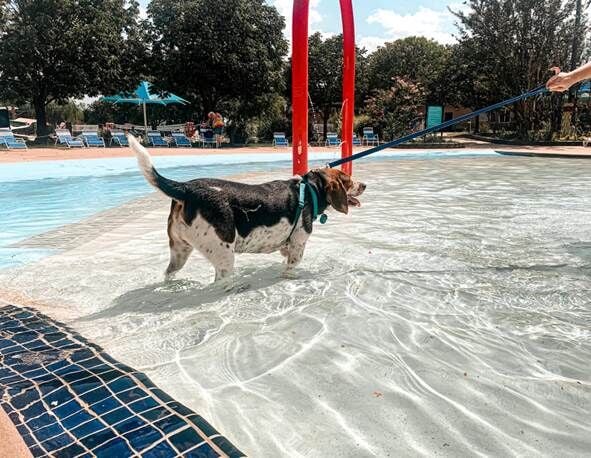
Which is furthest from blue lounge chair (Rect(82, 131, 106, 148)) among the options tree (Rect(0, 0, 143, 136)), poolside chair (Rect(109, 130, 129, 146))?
tree (Rect(0, 0, 143, 136))

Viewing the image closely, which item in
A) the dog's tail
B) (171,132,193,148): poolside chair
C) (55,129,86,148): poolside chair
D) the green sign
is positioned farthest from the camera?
(171,132,193,148): poolside chair

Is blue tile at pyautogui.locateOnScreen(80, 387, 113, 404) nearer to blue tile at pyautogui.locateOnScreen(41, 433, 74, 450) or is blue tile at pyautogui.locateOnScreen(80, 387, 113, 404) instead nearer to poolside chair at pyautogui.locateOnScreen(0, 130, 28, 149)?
blue tile at pyautogui.locateOnScreen(41, 433, 74, 450)

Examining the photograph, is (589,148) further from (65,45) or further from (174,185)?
(65,45)

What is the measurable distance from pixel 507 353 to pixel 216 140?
26.1m

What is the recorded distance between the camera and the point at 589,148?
23.3 m

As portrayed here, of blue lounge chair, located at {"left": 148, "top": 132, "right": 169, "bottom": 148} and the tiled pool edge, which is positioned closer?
the tiled pool edge

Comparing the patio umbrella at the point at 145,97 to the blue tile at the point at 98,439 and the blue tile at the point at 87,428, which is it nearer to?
the blue tile at the point at 87,428

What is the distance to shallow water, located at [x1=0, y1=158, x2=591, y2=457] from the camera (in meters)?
2.47

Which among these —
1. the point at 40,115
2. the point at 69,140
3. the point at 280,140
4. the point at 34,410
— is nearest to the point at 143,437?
the point at 34,410

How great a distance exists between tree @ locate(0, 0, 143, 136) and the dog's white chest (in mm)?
27168

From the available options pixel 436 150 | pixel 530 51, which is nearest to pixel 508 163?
pixel 436 150

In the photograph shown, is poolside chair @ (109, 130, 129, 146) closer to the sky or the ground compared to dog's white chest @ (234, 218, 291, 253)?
closer to the sky

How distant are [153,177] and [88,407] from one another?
1668 millimetres

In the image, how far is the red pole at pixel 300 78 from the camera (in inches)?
294
